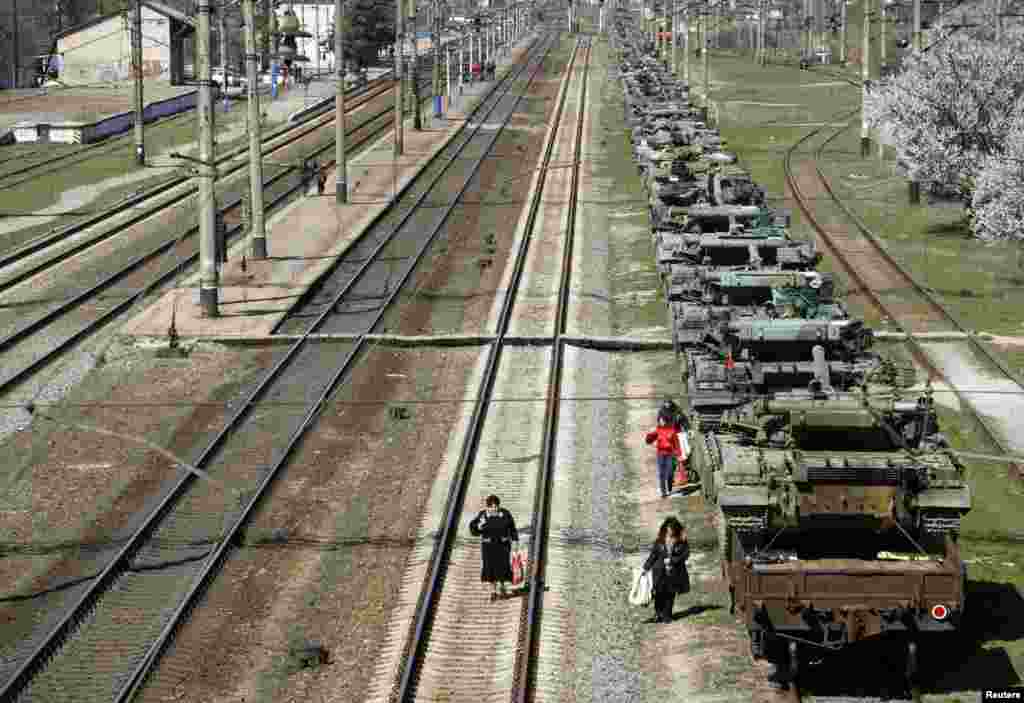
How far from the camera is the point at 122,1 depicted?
13425 centimetres

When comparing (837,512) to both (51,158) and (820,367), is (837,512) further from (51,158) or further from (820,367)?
(51,158)

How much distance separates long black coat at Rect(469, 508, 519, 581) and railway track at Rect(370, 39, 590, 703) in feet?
1.38

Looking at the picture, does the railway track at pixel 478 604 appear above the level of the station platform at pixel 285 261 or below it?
below

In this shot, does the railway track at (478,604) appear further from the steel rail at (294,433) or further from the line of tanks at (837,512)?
the steel rail at (294,433)

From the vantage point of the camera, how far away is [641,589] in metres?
20.5

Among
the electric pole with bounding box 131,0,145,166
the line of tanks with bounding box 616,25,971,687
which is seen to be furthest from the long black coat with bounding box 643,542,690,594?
the electric pole with bounding box 131,0,145,166

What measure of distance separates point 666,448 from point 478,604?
16.2ft

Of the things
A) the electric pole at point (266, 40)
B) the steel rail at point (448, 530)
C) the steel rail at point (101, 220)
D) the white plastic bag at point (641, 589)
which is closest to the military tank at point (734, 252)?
the steel rail at point (448, 530)

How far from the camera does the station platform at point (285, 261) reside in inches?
1542

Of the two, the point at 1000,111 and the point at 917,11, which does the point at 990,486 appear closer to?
the point at 1000,111

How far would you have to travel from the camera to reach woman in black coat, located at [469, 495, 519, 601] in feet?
68.8

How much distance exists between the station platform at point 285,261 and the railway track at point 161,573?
558cm

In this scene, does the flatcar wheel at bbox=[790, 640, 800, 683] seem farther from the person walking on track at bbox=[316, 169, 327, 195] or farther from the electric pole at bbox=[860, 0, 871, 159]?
the electric pole at bbox=[860, 0, 871, 159]

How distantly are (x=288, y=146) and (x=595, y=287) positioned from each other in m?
39.9
